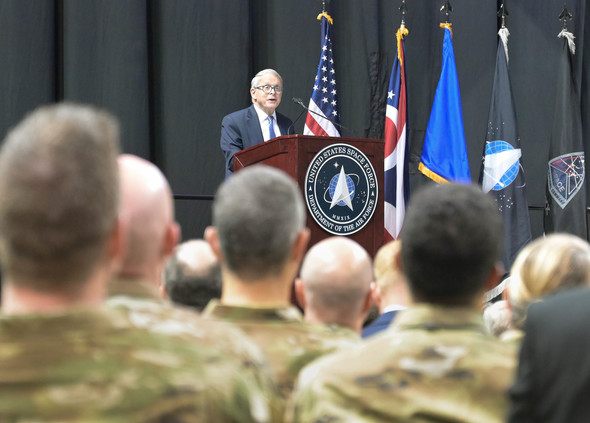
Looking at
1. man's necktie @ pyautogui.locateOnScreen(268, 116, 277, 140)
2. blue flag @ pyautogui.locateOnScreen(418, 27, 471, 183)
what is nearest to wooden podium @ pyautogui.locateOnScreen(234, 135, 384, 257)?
man's necktie @ pyautogui.locateOnScreen(268, 116, 277, 140)

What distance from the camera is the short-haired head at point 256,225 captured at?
162cm

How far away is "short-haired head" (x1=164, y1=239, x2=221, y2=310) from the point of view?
216cm

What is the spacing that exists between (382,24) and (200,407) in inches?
288

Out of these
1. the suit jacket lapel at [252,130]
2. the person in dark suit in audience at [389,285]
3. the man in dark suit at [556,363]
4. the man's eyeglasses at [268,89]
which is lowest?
the person in dark suit in audience at [389,285]

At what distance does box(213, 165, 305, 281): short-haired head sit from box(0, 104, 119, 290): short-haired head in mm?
618

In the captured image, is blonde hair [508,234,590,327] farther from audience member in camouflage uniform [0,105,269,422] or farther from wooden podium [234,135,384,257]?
wooden podium [234,135,384,257]

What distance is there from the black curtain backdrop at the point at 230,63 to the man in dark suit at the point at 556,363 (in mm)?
5854

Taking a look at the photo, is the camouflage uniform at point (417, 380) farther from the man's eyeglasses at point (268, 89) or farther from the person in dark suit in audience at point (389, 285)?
the man's eyeglasses at point (268, 89)

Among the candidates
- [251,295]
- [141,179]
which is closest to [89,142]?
[141,179]

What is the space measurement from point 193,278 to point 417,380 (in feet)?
3.11

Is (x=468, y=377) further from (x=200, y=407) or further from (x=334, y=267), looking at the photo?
(x=334, y=267)

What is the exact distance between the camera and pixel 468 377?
1.34m

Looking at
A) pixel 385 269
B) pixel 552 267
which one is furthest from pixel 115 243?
pixel 385 269

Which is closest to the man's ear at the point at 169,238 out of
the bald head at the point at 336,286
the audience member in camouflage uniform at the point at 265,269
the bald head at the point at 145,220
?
the bald head at the point at 145,220
